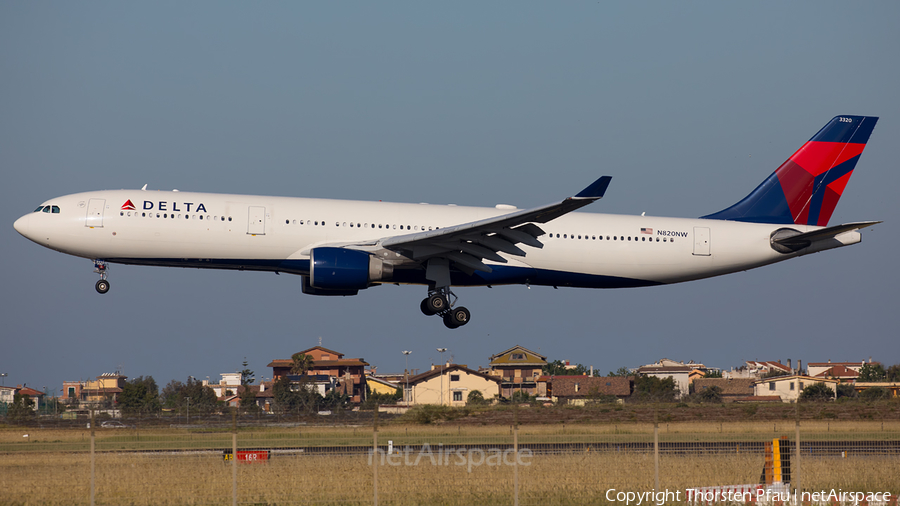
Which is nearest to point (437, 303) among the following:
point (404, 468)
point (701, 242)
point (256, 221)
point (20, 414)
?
point (256, 221)

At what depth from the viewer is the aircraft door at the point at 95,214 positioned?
1073 inches

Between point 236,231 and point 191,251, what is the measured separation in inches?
61.3

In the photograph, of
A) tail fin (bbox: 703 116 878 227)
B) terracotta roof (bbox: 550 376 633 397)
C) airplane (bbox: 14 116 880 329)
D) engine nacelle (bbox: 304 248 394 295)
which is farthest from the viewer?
terracotta roof (bbox: 550 376 633 397)

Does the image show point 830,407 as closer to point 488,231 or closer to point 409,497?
point 488,231

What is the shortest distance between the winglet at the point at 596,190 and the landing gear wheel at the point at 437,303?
792 centimetres

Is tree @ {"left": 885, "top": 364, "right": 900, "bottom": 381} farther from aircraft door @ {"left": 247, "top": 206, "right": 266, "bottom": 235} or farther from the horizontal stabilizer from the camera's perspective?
aircraft door @ {"left": 247, "top": 206, "right": 266, "bottom": 235}

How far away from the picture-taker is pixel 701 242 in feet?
103

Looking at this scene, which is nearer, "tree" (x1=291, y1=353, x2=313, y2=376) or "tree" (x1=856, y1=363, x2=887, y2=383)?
"tree" (x1=291, y1=353, x2=313, y2=376)

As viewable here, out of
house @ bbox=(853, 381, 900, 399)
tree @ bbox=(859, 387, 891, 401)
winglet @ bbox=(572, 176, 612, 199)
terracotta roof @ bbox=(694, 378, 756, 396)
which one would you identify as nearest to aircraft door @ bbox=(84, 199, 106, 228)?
winglet @ bbox=(572, 176, 612, 199)

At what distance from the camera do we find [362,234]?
28609mm

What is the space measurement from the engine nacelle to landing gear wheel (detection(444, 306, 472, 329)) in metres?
3.85

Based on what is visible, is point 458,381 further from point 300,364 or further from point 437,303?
point 437,303

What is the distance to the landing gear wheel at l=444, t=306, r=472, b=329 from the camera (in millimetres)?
30656

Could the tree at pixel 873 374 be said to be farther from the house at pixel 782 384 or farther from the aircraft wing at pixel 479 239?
the aircraft wing at pixel 479 239
